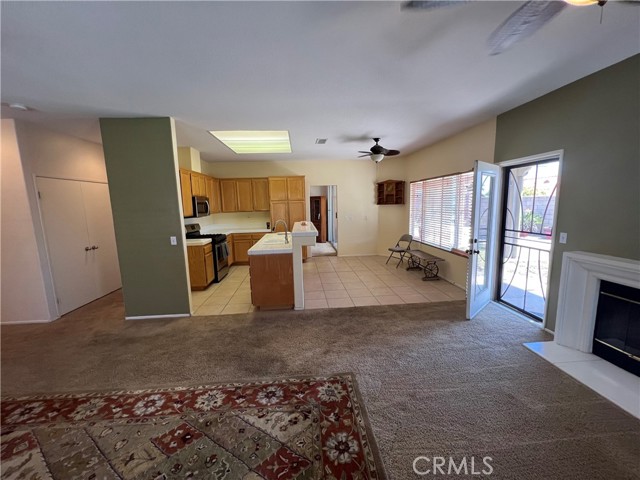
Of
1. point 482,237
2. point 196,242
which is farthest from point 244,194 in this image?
point 482,237

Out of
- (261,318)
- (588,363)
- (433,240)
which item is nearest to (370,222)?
(433,240)

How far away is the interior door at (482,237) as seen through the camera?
3.21m

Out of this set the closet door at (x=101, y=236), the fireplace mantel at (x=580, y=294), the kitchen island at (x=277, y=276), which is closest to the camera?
the fireplace mantel at (x=580, y=294)

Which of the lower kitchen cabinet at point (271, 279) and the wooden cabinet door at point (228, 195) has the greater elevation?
the wooden cabinet door at point (228, 195)

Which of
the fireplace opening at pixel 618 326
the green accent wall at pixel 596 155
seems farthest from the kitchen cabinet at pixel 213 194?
the fireplace opening at pixel 618 326

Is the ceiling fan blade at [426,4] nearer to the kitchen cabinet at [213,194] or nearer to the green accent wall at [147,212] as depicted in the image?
the green accent wall at [147,212]

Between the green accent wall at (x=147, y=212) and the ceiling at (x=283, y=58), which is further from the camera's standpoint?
the green accent wall at (x=147, y=212)

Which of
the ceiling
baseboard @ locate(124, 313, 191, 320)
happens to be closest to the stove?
baseboard @ locate(124, 313, 191, 320)

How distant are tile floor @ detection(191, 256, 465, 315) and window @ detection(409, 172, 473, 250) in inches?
32.5

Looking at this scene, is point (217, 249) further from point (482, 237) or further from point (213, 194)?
point (482, 237)

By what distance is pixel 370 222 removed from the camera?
7055 mm

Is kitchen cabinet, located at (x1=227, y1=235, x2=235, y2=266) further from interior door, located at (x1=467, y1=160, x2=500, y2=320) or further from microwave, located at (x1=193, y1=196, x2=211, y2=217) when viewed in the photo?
interior door, located at (x1=467, y1=160, x2=500, y2=320)

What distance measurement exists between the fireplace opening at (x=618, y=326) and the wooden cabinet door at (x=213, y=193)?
619 cm

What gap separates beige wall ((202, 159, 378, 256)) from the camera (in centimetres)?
654
